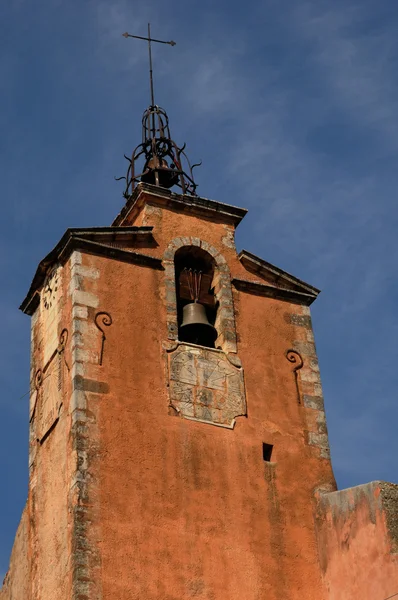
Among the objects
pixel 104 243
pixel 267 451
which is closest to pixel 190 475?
pixel 267 451

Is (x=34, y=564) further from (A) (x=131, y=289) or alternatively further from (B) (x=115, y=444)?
(A) (x=131, y=289)

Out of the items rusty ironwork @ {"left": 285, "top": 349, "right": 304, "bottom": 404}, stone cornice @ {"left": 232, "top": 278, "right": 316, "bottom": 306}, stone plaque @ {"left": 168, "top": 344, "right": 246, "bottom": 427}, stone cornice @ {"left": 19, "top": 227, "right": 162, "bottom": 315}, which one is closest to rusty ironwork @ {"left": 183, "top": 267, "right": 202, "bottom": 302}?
stone cornice @ {"left": 232, "top": 278, "right": 316, "bottom": 306}

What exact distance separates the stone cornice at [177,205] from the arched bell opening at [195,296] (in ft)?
1.98

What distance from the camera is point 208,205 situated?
58.2 ft

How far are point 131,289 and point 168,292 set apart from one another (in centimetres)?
51

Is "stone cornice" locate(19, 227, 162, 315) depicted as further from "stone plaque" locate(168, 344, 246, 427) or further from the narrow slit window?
the narrow slit window

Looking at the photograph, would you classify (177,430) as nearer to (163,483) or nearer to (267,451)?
(163,483)

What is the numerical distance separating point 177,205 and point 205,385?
2.72m

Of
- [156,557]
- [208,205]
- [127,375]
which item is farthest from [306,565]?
[208,205]

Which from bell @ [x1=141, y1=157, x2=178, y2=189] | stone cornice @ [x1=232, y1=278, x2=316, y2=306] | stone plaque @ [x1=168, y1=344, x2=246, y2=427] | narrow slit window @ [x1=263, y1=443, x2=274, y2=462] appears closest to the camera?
stone plaque @ [x1=168, y1=344, x2=246, y2=427]

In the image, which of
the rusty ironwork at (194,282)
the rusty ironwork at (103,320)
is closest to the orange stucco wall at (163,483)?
the rusty ironwork at (103,320)

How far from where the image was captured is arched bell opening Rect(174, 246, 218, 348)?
663 inches

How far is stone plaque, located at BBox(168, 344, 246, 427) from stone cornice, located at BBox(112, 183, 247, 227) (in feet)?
7.10

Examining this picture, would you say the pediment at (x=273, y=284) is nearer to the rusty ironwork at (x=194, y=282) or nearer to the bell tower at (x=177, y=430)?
the bell tower at (x=177, y=430)
